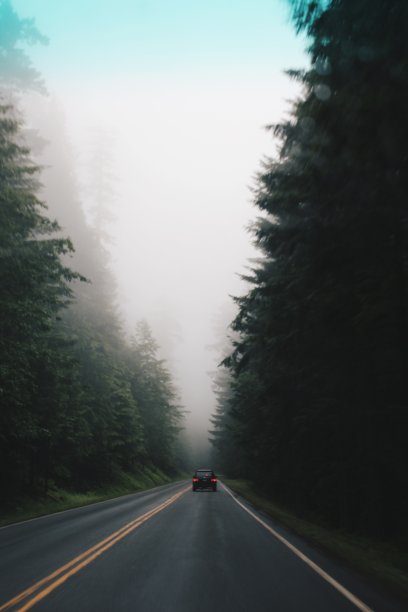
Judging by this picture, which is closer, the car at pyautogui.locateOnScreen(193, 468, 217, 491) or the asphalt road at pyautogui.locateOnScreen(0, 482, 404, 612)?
the asphalt road at pyautogui.locateOnScreen(0, 482, 404, 612)

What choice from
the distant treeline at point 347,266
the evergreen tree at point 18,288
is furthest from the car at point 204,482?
the evergreen tree at point 18,288

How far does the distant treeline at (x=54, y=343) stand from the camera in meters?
14.4

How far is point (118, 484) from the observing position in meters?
33.1

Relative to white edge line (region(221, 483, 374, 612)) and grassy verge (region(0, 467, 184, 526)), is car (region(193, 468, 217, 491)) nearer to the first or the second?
grassy verge (region(0, 467, 184, 526))

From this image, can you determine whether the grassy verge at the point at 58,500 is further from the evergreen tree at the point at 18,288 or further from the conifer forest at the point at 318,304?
the evergreen tree at the point at 18,288

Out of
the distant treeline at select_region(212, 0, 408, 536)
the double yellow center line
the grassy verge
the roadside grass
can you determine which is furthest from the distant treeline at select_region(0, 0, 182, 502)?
the roadside grass

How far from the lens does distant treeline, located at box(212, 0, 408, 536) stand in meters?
7.67

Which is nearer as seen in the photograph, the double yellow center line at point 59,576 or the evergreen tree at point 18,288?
the double yellow center line at point 59,576

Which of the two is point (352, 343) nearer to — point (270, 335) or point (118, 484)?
point (270, 335)

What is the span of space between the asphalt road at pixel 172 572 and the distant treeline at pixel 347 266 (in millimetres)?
4038

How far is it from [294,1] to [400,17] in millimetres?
2187

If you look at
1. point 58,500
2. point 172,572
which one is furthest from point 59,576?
point 58,500

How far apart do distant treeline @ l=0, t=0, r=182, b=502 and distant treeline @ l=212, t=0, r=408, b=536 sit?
786cm

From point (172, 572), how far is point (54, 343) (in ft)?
46.0
